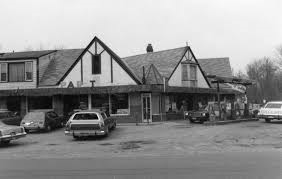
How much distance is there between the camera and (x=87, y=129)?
71.4 feet

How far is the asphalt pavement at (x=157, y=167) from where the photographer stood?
10.1 m

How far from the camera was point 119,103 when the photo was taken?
32375 millimetres

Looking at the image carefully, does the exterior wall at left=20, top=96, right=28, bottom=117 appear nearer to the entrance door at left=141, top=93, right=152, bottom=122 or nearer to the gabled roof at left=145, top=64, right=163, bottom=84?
the entrance door at left=141, top=93, right=152, bottom=122

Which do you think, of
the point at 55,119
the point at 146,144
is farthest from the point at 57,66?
the point at 146,144

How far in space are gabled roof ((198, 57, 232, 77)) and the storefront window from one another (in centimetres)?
1635

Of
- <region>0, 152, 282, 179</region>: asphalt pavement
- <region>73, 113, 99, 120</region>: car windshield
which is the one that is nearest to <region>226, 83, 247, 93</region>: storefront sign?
<region>73, 113, 99, 120</region>: car windshield

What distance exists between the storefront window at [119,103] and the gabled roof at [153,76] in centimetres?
263

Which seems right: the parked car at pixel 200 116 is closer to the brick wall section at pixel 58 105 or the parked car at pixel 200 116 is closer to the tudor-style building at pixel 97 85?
the tudor-style building at pixel 97 85

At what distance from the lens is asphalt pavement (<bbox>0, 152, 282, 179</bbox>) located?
1015 centimetres

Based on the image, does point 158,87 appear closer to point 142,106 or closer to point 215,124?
point 142,106

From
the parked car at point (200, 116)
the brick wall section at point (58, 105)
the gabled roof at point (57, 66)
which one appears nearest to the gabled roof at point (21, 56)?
the gabled roof at point (57, 66)

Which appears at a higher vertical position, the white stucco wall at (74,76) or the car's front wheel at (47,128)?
the white stucco wall at (74,76)

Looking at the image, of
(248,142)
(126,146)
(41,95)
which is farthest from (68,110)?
(248,142)

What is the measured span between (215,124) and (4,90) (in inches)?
681
